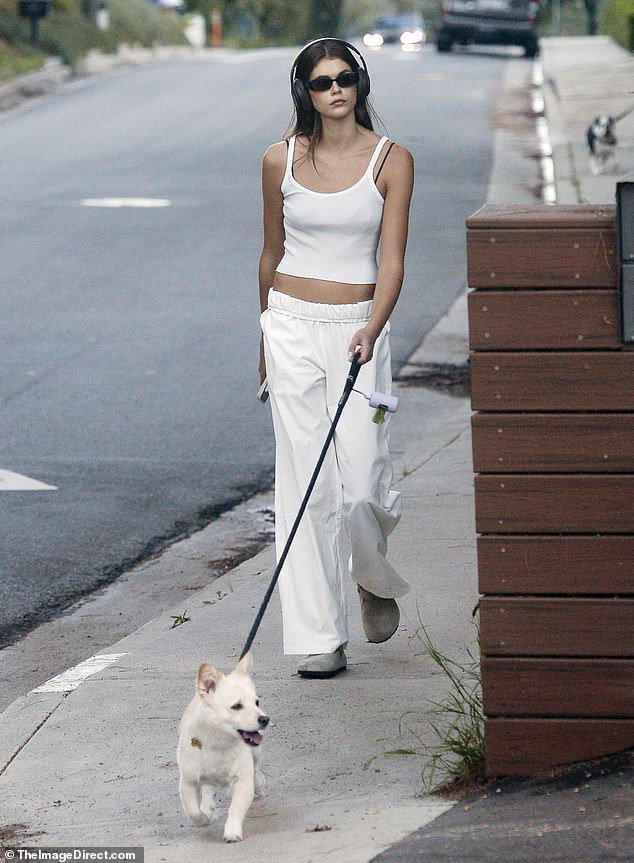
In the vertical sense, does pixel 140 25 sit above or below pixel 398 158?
below

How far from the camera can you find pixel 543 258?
402 centimetres

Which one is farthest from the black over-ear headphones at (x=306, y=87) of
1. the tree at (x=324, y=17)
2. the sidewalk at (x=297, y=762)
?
the tree at (x=324, y=17)

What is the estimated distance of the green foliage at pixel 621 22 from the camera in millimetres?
30381

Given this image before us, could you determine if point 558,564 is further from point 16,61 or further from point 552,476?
point 16,61

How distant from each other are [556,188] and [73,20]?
23.6 m

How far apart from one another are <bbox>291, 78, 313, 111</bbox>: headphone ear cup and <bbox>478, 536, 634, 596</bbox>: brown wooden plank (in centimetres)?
A: 163

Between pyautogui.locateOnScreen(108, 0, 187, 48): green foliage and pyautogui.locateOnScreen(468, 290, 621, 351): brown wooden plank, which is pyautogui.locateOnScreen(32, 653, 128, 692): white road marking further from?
pyautogui.locateOnScreen(108, 0, 187, 48): green foliage

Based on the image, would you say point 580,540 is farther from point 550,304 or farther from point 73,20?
point 73,20

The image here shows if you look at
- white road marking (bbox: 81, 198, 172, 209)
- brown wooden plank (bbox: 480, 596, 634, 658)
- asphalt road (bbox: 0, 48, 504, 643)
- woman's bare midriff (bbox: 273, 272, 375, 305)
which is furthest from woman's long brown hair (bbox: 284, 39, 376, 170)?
white road marking (bbox: 81, 198, 172, 209)

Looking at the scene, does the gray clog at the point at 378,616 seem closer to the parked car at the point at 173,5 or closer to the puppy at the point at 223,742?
the puppy at the point at 223,742

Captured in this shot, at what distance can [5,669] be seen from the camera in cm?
592

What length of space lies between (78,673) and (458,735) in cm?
156

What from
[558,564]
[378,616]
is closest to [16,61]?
[378,616]

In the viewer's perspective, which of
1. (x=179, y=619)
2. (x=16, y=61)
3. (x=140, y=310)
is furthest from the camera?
(x=16, y=61)
